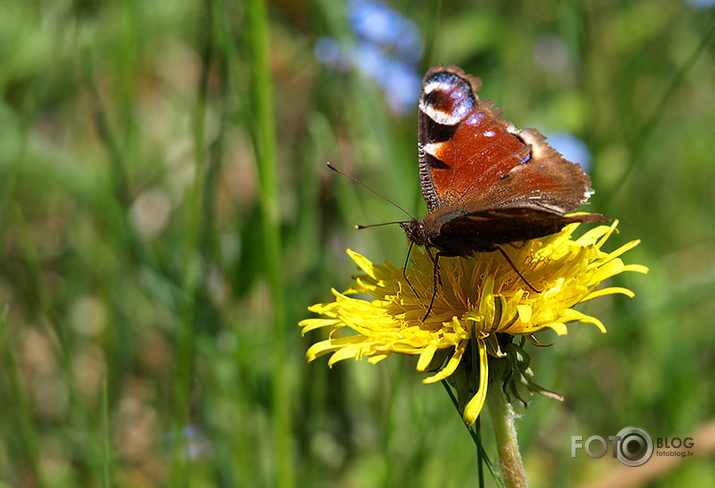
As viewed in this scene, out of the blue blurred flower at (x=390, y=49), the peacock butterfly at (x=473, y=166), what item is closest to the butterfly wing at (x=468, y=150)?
the peacock butterfly at (x=473, y=166)

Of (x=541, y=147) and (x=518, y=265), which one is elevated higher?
(x=541, y=147)

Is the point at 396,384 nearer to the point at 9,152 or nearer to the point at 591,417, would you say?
the point at 591,417

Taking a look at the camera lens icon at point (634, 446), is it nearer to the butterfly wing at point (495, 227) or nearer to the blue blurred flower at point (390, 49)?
the butterfly wing at point (495, 227)

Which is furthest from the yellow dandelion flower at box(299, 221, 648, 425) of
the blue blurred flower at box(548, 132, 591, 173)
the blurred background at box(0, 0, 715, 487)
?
the blue blurred flower at box(548, 132, 591, 173)

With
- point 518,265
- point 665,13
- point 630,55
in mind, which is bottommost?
point 518,265

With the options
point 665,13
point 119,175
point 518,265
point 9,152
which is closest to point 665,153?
point 665,13
